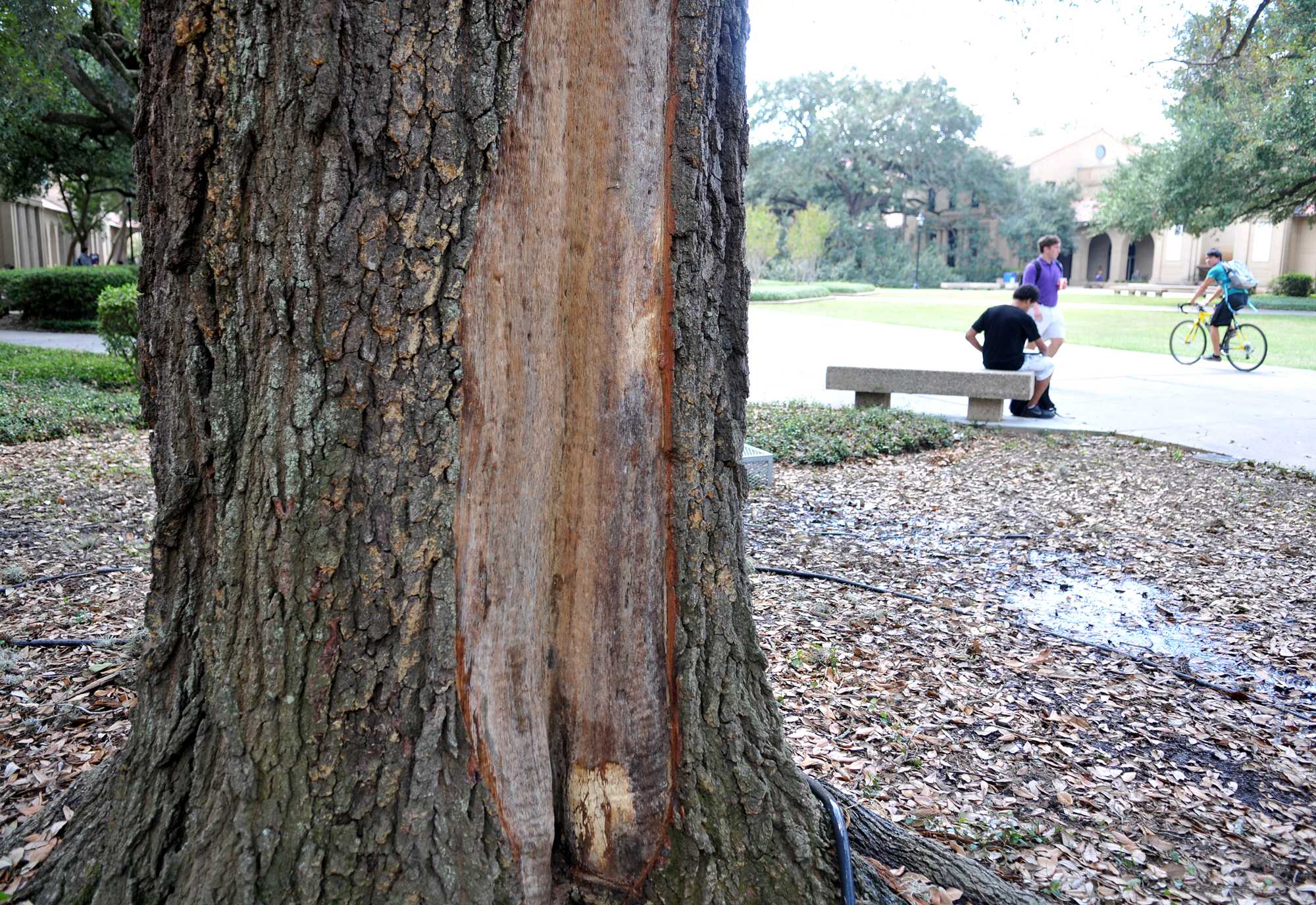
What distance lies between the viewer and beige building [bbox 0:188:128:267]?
3519 centimetres

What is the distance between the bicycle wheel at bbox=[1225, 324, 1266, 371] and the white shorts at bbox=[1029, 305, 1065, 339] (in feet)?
17.0

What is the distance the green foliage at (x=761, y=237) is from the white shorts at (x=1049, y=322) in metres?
34.1

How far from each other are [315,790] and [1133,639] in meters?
3.59

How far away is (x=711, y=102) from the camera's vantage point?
74.3 inches

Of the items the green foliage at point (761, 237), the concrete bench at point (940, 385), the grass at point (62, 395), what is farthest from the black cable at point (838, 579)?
the green foliage at point (761, 237)

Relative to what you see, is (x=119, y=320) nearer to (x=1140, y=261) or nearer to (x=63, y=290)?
(x=63, y=290)

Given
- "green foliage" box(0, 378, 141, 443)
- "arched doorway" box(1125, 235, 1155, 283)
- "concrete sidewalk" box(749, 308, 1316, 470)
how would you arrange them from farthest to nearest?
1. "arched doorway" box(1125, 235, 1155, 283)
2. "concrete sidewalk" box(749, 308, 1316, 470)
3. "green foliage" box(0, 378, 141, 443)

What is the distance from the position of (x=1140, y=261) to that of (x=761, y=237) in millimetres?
26875

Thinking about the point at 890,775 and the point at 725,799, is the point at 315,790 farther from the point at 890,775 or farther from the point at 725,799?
the point at 890,775

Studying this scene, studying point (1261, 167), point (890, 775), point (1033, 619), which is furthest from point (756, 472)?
point (1261, 167)

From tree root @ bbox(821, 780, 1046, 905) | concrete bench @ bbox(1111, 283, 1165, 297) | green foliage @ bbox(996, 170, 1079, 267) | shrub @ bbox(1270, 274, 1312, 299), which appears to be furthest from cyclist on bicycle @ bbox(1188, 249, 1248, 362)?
green foliage @ bbox(996, 170, 1079, 267)

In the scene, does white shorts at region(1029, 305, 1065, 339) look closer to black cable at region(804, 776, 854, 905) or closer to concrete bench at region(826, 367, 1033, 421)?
concrete bench at region(826, 367, 1033, 421)

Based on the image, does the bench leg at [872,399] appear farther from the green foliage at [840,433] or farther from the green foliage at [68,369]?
the green foliage at [68,369]

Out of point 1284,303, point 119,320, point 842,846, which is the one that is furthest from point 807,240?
point 842,846
